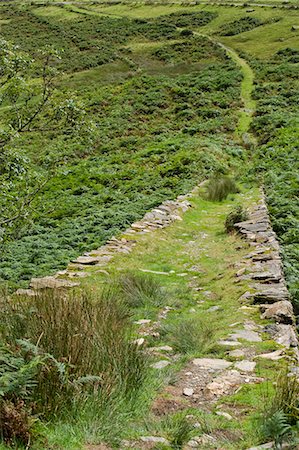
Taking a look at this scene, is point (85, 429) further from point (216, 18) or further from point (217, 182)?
point (216, 18)

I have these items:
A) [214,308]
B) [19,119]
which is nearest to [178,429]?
[214,308]

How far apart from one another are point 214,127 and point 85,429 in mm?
26960

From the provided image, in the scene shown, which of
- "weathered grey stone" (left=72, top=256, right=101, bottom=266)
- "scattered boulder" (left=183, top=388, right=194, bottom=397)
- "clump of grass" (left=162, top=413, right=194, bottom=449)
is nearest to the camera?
"clump of grass" (left=162, top=413, right=194, bottom=449)

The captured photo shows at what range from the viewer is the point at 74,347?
459 centimetres

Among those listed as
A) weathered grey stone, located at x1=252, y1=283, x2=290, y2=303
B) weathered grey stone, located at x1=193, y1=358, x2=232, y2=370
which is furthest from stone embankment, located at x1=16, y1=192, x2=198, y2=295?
weathered grey stone, located at x1=252, y1=283, x2=290, y2=303

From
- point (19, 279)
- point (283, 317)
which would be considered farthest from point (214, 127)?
point (283, 317)

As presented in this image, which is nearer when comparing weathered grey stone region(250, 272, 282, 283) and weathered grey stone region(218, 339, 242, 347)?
weathered grey stone region(218, 339, 242, 347)

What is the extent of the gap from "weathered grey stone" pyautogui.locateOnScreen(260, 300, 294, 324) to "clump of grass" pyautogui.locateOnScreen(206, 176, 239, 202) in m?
10.7

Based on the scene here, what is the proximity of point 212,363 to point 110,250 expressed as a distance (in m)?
6.14

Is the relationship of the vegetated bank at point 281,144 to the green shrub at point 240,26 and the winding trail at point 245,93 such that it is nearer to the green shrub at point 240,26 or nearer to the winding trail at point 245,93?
the winding trail at point 245,93

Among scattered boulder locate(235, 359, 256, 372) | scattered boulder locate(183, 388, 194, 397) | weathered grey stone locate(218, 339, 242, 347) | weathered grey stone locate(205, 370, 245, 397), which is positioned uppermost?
scattered boulder locate(183, 388, 194, 397)

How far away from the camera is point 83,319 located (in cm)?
515

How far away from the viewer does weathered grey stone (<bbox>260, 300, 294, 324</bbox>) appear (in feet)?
23.1

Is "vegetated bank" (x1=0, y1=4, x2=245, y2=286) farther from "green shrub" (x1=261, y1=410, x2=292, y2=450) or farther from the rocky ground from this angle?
"green shrub" (x1=261, y1=410, x2=292, y2=450)
